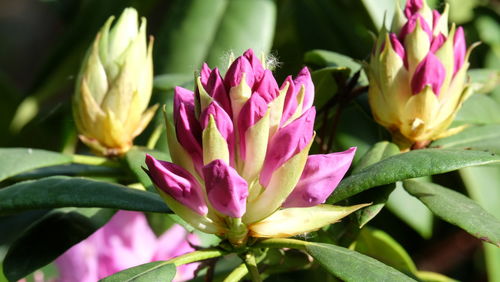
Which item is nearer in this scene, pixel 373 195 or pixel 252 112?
pixel 252 112

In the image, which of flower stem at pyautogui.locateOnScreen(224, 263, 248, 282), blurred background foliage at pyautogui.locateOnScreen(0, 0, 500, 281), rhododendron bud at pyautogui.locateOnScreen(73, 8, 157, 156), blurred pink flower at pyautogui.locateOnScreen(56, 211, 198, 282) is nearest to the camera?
flower stem at pyautogui.locateOnScreen(224, 263, 248, 282)

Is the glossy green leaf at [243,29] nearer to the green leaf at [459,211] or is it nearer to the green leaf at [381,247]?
the green leaf at [381,247]

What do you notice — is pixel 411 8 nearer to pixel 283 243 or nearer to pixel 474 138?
pixel 474 138

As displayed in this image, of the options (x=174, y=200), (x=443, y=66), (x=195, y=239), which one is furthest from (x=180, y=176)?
(x=195, y=239)

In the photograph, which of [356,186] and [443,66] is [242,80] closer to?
[356,186]

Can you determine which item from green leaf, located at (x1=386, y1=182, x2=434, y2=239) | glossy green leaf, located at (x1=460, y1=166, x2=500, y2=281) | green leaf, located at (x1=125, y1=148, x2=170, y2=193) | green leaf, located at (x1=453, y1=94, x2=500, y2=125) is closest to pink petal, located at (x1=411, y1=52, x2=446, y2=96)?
green leaf, located at (x1=453, y1=94, x2=500, y2=125)

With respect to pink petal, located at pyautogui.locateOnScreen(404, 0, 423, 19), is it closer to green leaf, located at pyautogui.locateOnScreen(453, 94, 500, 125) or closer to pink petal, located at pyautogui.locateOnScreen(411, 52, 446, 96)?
pink petal, located at pyautogui.locateOnScreen(411, 52, 446, 96)

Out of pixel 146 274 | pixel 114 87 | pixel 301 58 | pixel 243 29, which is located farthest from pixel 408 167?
pixel 301 58
